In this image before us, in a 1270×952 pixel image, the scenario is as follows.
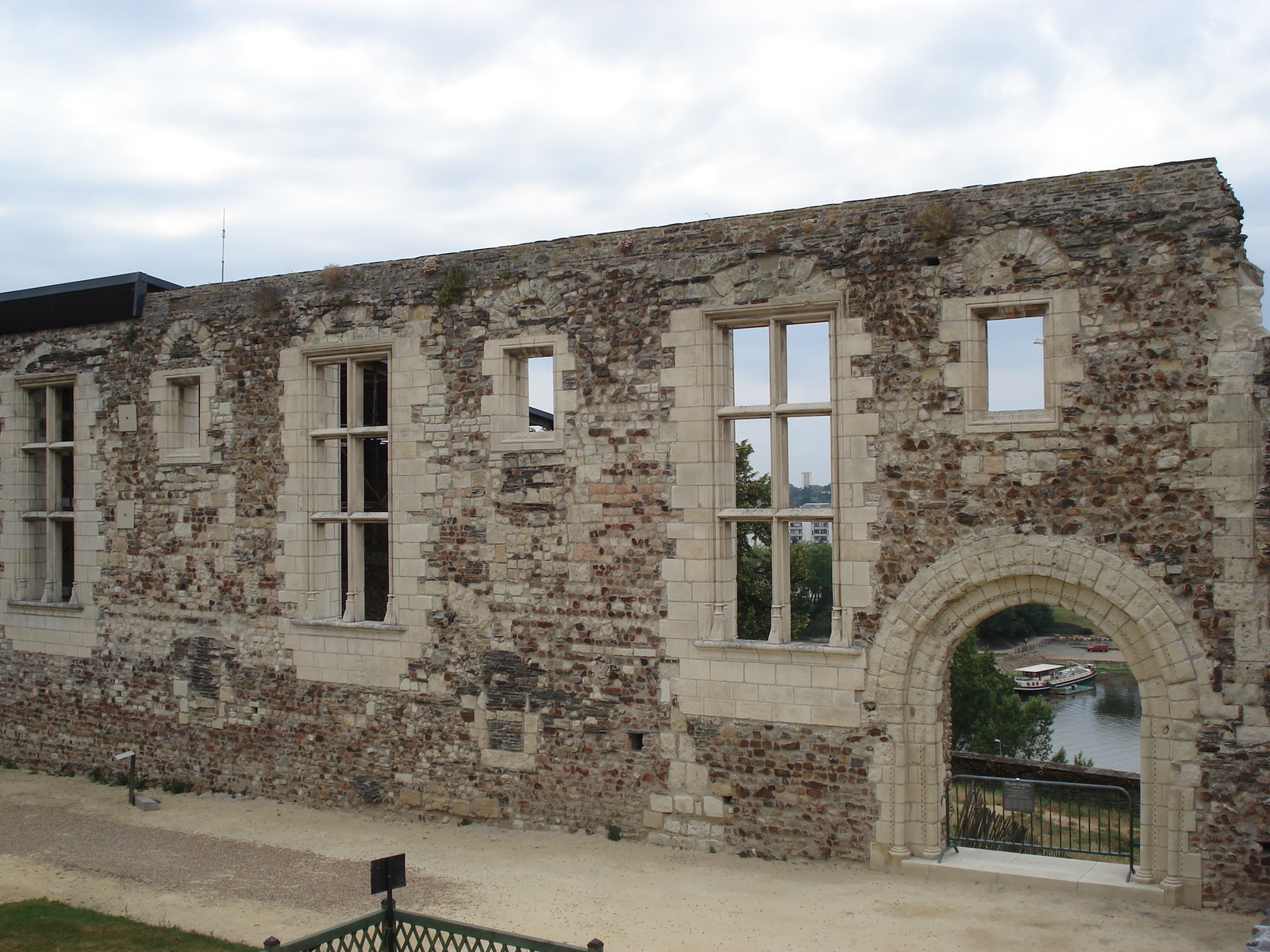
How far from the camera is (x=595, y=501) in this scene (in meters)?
8.66

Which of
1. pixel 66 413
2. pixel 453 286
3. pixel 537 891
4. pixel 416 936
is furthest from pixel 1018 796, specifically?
pixel 66 413

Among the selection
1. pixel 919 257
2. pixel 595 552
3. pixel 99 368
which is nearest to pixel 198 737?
pixel 99 368

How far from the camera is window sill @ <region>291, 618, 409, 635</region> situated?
9438mm

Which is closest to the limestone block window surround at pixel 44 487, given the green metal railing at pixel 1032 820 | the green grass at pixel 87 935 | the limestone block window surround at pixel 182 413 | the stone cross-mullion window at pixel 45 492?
the stone cross-mullion window at pixel 45 492

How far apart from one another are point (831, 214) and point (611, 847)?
5.42 m

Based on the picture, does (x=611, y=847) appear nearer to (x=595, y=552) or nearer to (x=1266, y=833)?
(x=595, y=552)

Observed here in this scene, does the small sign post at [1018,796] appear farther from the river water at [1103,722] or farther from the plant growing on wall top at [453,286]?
the river water at [1103,722]

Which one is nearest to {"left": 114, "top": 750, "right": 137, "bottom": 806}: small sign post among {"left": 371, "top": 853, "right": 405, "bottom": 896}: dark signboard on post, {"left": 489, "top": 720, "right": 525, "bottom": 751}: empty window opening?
{"left": 489, "top": 720, "right": 525, "bottom": 751}: empty window opening

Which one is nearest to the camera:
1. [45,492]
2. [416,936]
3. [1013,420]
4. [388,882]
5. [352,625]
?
[416,936]

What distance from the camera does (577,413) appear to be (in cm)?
874

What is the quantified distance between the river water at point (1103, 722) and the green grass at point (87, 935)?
2577 cm

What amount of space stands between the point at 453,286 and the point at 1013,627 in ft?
173

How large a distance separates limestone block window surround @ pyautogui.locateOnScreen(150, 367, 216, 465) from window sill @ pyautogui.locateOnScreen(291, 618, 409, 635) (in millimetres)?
2130

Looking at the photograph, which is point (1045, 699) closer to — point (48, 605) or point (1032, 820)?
point (1032, 820)
